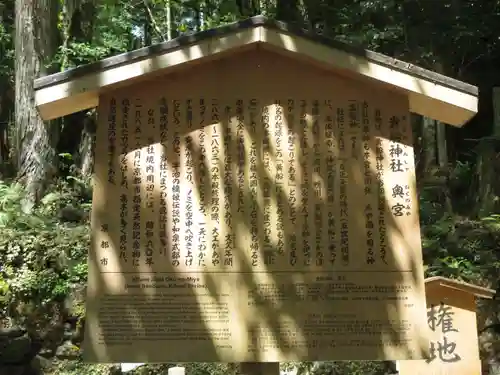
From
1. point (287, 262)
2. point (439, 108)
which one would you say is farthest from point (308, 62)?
point (287, 262)

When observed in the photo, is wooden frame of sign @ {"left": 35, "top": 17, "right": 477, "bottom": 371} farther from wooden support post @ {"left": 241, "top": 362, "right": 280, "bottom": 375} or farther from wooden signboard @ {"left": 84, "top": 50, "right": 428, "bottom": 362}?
wooden support post @ {"left": 241, "top": 362, "right": 280, "bottom": 375}

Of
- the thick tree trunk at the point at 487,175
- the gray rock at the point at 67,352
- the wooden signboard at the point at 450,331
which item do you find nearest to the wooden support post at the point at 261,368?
the wooden signboard at the point at 450,331

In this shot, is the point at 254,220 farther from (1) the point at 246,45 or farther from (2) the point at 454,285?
(2) the point at 454,285

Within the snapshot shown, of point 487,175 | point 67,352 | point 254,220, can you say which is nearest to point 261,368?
point 254,220

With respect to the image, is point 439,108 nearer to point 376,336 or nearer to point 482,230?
point 376,336

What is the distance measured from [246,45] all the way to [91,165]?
22.4 ft

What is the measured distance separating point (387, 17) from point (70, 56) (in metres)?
5.48

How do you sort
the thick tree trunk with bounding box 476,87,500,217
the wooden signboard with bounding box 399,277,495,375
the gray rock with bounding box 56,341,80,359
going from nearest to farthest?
the wooden signboard with bounding box 399,277,495,375 < the gray rock with bounding box 56,341,80,359 < the thick tree trunk with bounding box 476,87,500,217

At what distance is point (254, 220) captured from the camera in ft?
10.1

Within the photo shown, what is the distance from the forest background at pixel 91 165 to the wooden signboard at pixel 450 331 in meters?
1.54

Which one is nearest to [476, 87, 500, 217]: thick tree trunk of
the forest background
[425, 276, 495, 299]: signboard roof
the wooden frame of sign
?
the forest background

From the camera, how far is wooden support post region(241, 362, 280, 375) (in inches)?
124

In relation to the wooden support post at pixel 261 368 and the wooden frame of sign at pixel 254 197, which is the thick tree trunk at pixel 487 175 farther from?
the wooden support post at pixel 261 368

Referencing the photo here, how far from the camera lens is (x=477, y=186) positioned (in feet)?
30.8
